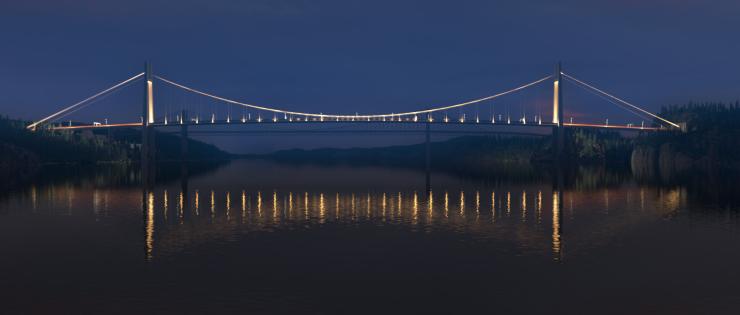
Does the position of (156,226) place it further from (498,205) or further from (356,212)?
(498,205)

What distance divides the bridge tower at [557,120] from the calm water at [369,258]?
76.4 meters

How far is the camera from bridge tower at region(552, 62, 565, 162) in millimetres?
114500

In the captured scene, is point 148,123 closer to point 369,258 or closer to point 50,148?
point 50,148

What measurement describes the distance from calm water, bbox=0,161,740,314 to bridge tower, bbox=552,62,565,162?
76365mm

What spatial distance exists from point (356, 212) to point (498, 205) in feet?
29.6

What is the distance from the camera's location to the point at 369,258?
20.7 meters

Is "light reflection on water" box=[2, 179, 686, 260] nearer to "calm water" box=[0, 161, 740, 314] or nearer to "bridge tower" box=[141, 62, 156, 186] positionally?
"calm water" box=[0, 161, 740, 314]

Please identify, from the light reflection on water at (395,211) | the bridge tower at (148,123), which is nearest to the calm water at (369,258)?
the light reflection on water at (395,211)

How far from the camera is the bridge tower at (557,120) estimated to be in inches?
4508

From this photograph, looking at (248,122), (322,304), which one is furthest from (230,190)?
(248,122)

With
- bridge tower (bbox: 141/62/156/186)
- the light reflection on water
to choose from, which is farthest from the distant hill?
the light reflection on water

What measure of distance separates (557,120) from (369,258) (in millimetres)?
101767

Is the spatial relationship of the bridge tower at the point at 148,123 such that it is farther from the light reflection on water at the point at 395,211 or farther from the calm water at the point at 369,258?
the calm water at the point at 369,258

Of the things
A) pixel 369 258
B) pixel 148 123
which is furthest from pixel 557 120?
pixel 369 258
